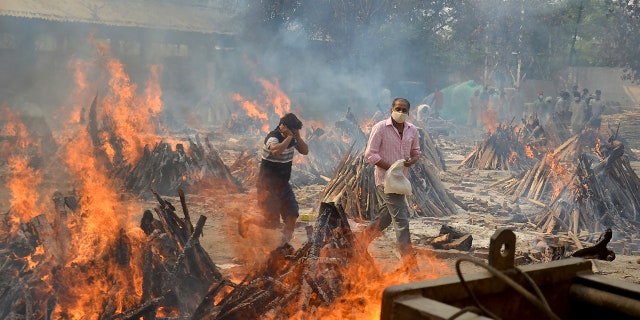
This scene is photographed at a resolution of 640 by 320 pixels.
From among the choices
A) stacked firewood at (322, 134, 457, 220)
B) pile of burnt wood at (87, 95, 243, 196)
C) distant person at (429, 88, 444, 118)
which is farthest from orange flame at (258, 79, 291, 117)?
stacked firewood at (322, 134, 457, 220)

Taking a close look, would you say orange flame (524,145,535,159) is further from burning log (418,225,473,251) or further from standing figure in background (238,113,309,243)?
standing figure in background (238,113,309,243)

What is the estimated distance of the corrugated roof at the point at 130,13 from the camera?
78.2 feet

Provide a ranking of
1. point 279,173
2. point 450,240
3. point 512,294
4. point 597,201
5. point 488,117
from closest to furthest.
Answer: point 512,294, point 279,173, point 450,240, point 597,201, point 488,117

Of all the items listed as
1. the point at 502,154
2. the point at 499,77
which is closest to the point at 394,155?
the point at 502,154

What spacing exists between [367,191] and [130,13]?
21.0 m

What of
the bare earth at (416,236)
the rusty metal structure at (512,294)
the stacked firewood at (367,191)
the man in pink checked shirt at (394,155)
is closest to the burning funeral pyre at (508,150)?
the bare earth at (416,236)

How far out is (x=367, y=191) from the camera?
988cm

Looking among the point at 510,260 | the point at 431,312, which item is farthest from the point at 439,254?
the point at 431,312

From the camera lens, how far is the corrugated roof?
23828 mm

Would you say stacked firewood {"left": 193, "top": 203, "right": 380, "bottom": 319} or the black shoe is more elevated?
stacked firewood {"left": 193, "top": 203, "right": 380, "bottom": 319}

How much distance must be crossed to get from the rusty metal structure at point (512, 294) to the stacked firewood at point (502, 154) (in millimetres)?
13604

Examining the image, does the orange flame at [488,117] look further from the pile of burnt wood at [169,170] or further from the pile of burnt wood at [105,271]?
the pile of burnt wood at [105,271]

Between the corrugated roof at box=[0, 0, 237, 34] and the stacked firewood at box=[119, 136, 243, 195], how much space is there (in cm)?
1467

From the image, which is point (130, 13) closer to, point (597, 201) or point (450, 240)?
point (450, 240)
